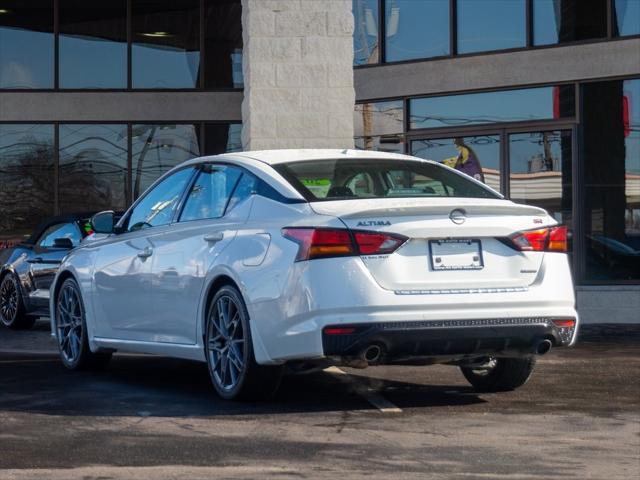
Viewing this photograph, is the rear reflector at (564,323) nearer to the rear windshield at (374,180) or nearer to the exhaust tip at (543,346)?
the exhaust tip at (543,346)

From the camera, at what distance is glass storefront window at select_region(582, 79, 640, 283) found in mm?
17516

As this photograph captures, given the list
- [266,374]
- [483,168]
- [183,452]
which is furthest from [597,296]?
[183,452]

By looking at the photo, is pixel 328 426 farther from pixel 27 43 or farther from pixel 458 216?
pixel 27 43

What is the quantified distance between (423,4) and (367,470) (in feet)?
46.5

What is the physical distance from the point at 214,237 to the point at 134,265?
→ 1237mm

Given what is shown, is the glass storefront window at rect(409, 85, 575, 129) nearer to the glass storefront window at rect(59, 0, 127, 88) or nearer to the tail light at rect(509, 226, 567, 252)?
the glass storefront window at rect(59, 0, 127, 88)

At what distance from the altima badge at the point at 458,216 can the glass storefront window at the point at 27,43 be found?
602 inches

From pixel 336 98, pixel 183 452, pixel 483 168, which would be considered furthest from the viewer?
pixel 483 168

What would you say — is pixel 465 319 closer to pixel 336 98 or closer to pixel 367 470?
pixel 367 470

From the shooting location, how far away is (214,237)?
8.81m

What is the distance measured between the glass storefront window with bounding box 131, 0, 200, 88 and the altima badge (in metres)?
14.6

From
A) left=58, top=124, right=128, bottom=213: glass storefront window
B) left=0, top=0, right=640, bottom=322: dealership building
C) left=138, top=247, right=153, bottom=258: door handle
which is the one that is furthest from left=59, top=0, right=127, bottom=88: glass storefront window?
left=138, top=247, right=153, bottom=258: door handle

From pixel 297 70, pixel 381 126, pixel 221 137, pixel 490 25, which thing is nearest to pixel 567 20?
pixel 490 25

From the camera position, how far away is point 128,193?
22234 mm
